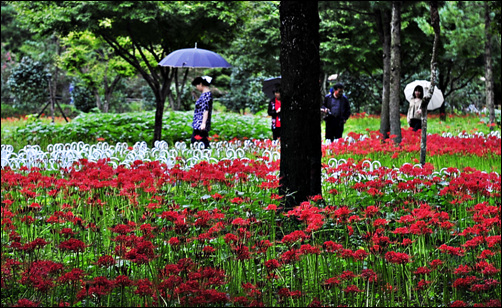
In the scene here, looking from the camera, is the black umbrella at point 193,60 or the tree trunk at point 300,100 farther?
the black umbrella at point 193,60

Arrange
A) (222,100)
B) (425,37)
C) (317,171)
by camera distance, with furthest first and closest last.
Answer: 1. (222,100)
2. (425,37)
3. (317,171)

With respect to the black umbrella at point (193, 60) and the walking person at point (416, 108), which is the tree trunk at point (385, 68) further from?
the black umbrella at point (193, 60)

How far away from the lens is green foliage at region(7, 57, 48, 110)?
3150 centimetres

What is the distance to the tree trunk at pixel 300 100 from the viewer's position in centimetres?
542

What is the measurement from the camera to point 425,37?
2145 centimetres

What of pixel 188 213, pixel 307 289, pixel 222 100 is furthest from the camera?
pixel 222 100

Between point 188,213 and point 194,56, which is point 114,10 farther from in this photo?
point 188,213

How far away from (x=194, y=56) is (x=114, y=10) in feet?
7.10

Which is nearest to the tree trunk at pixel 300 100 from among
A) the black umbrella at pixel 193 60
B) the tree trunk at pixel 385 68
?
the black umbrella at pixel 193 60

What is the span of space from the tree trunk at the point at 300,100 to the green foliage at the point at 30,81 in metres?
28.2

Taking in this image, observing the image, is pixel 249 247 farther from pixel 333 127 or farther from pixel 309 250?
pixel 333 127

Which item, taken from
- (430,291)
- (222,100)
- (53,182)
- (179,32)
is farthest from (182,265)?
(222,100)

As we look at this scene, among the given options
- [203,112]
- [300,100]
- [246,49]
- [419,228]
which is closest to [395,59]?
[203,112]

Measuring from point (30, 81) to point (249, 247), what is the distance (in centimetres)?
3053
